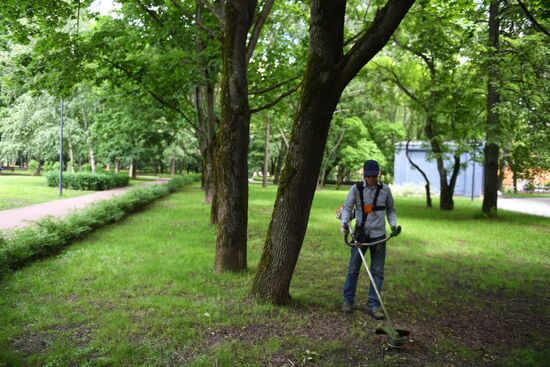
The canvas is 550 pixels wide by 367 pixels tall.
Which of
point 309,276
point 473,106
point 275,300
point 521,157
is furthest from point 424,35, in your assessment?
point 275,300

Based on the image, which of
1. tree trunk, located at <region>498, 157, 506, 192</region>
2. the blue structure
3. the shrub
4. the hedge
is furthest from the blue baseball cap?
the shrub

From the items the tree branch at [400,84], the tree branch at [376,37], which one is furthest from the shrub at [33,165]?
the tree branch at [376,37]

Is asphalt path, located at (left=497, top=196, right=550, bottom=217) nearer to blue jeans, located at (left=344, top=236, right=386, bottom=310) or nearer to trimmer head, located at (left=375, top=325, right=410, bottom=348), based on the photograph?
blue jeans, located at (left=344, top=236, right=386, bottom=310)

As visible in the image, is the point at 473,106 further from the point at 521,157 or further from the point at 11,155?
the point at 11,155

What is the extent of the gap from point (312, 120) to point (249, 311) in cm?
229

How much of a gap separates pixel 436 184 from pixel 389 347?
3315cm

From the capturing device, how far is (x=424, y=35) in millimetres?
14969

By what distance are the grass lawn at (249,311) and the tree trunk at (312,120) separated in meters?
0.57

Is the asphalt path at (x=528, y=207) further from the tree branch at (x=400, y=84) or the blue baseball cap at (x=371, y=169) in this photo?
the blue baseball cap at (x=371, y=169)

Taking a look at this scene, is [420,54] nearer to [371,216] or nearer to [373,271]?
[371,216]

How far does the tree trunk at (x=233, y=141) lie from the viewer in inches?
245

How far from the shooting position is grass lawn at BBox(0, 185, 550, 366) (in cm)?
397

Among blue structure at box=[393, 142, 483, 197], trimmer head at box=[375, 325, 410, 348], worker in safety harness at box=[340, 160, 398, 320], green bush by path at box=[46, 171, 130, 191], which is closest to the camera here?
trimmer head at box=[375, 325, 410, 348]

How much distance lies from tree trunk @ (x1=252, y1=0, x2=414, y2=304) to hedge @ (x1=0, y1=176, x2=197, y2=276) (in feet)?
13.7
